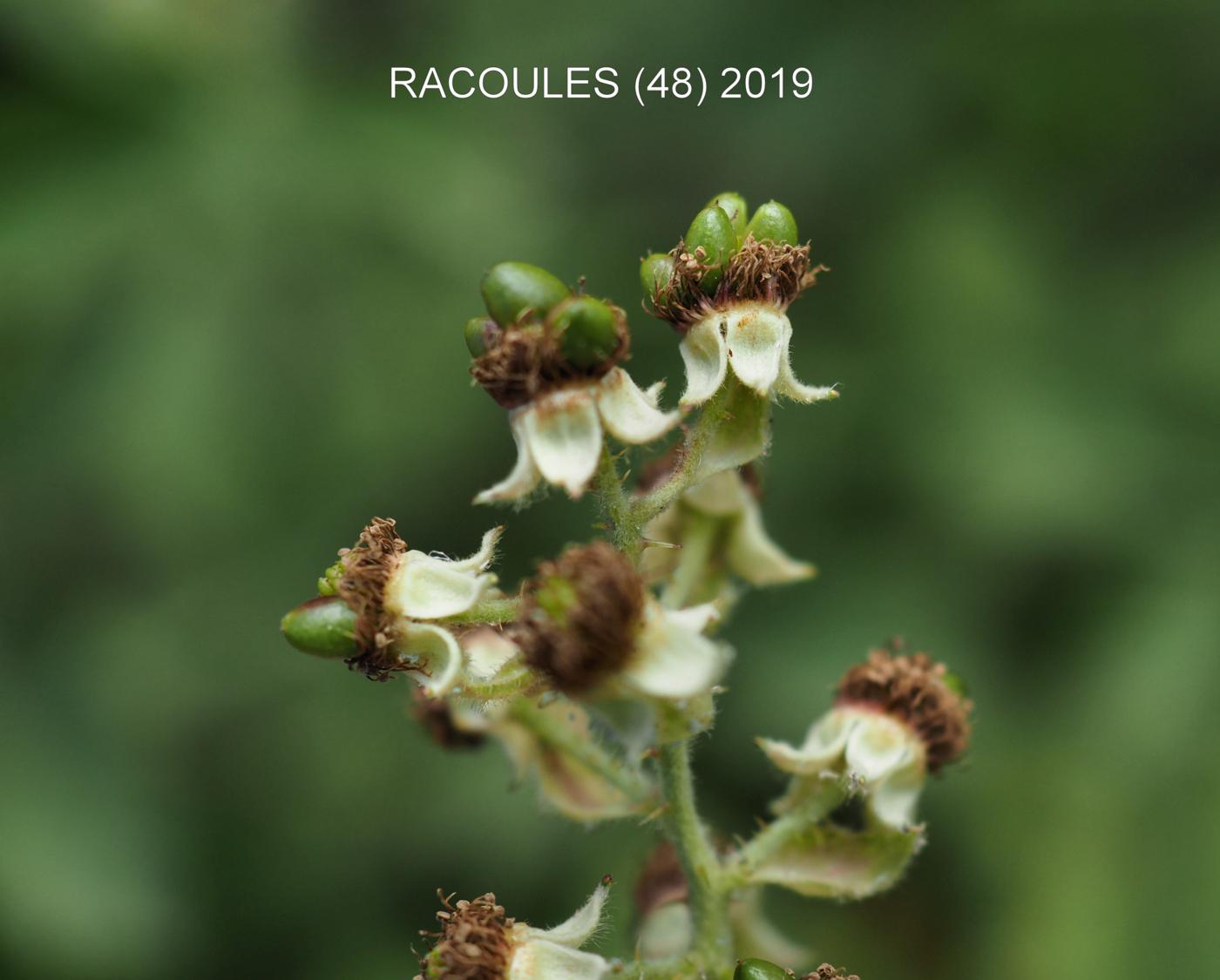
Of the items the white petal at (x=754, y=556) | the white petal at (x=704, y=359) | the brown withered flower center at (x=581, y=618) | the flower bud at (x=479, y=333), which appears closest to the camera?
the brown withered flower center at (x=581, y=618)

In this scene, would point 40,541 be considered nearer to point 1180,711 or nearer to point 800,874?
point 800,874

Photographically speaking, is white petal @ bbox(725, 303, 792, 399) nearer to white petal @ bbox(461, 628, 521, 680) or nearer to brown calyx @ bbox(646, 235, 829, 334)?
brown calyx @ bbox(646, 235, 829, 334)

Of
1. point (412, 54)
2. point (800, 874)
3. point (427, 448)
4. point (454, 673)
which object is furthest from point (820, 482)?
point (454, 673)

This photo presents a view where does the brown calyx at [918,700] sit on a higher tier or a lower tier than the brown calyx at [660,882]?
higher

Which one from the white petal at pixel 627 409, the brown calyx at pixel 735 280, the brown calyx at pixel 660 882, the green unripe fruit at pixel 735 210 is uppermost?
the green unripe fruit at pixel 735 210

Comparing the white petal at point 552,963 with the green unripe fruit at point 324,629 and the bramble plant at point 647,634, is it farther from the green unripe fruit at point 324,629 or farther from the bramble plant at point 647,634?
the green unripe fruit at point 324,629

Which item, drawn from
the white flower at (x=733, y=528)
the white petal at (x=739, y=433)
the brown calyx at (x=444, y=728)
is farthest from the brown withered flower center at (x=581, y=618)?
the brown calyx at (x=444, y=728)

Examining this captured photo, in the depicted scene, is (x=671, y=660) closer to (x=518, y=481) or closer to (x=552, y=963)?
(x=518, y=481)
